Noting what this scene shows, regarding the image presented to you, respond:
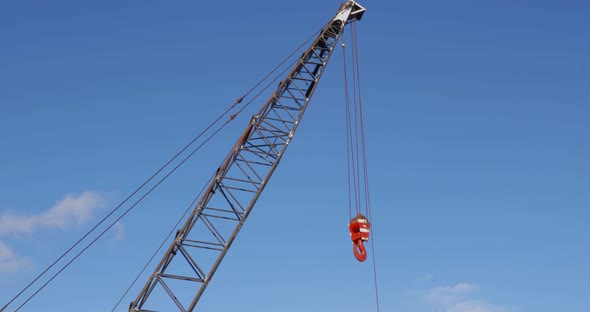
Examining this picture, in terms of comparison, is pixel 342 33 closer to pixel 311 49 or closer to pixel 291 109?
pixel 311 49

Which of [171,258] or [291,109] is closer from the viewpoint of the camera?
[171,258]

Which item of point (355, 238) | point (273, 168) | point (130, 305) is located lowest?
point (130, 305)

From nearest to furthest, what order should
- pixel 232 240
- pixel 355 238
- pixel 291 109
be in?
pixel 355 238 < pixel 232 240 < pixel 291 109

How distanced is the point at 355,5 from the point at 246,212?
18001mm

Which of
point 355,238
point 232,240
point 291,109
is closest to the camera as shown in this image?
point 355,238

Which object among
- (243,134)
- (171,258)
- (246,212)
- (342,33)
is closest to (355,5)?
(342,33)

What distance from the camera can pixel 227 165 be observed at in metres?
45.2

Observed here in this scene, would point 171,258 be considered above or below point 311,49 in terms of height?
below

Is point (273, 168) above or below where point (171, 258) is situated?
above

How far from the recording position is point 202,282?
140 feet

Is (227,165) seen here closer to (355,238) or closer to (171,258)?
(171,258)

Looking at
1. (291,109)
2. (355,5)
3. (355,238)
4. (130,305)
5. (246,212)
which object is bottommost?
(130,305)

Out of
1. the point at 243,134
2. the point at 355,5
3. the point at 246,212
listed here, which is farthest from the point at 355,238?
the point at 355,5

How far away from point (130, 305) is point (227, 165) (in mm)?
10786
